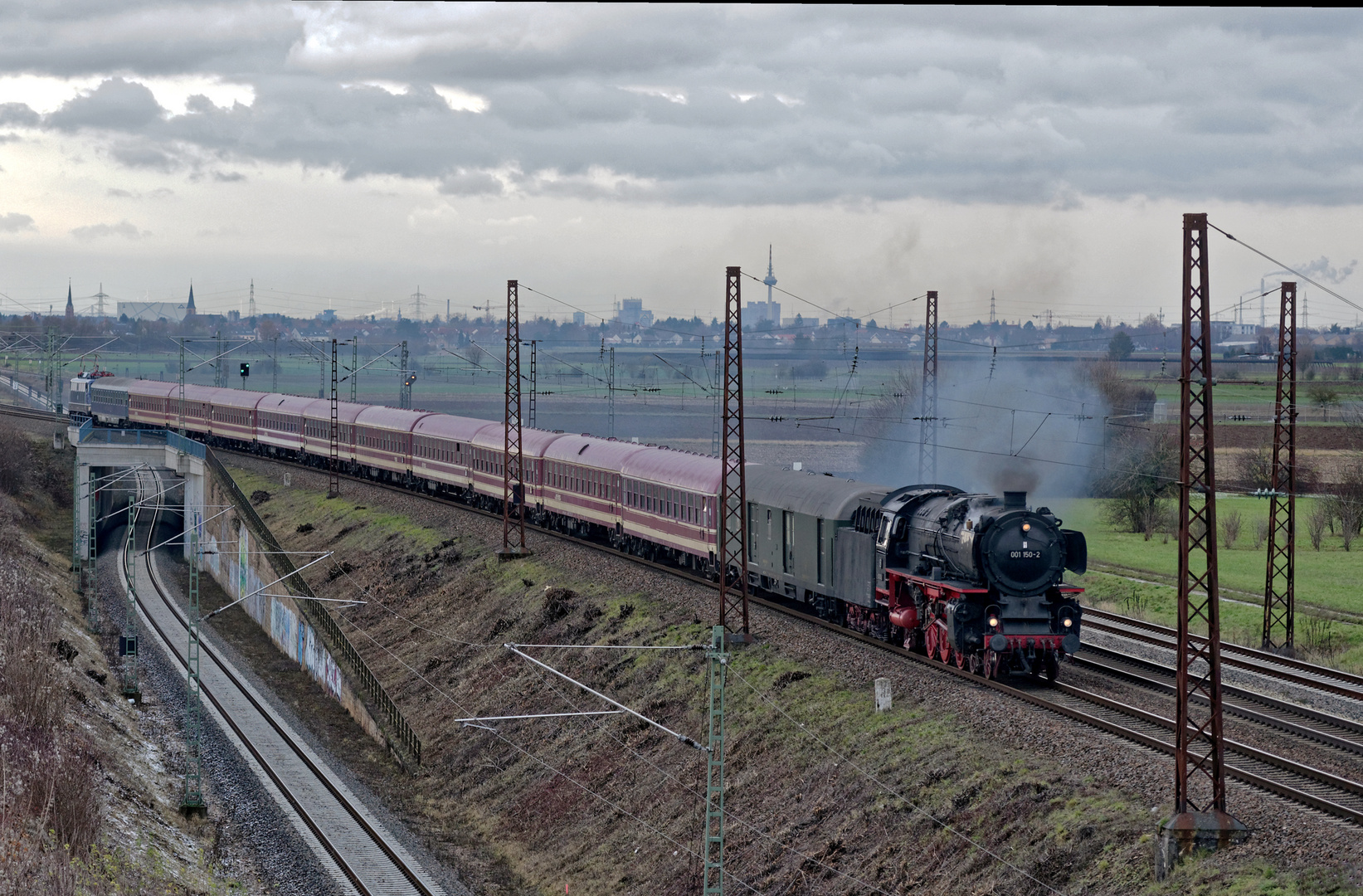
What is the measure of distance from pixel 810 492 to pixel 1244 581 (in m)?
22.8

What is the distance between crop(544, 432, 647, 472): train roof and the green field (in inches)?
711

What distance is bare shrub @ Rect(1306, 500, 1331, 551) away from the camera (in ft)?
194

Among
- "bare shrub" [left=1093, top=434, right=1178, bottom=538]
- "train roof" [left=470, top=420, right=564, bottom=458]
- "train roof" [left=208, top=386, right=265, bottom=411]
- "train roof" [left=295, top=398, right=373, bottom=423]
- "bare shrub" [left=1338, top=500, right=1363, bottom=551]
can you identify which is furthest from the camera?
"train roof" [left=208, top=386, right=265, bottom=411]

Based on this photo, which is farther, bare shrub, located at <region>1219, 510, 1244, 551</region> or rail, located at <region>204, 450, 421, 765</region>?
bare shrub, located at <region>1219, 510, 1244, 551</region>

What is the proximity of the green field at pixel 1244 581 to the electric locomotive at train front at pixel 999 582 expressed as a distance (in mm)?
11408

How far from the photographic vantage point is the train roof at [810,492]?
35.2 meters

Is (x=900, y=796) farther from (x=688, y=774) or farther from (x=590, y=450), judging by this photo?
(x=590, y=450)

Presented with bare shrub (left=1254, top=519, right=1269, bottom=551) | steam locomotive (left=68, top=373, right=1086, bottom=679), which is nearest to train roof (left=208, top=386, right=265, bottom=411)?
steam locomotive (left=68, top=373, right=1086, bottom=679)

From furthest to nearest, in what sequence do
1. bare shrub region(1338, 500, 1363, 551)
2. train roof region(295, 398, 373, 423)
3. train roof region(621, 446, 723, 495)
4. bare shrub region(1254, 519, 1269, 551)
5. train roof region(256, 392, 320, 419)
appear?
train roof region(256, 392, 320, 419), train roof region(295, 398, 373, 423), bare shrub region(1254, 519, 1269, 551), bare shrub region(1338, 500, 1363, 551), train roof region(621, 446, 723, 495)

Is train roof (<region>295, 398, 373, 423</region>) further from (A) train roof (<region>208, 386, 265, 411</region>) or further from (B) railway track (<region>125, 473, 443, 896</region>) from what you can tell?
(B) railway track (<region>125, 473, 443, 896</region>)

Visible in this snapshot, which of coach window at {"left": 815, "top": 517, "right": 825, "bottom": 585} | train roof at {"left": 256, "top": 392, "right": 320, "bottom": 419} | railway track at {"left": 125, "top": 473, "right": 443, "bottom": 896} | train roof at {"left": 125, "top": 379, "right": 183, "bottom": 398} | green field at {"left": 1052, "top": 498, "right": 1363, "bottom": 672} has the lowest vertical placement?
railway track at {"left": 125, "top": 473, "right": 443, "bottom": 896}

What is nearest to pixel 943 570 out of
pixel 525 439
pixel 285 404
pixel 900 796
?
pixel 900 796

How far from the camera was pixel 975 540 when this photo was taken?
27.9 meters

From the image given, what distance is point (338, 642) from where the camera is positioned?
5059 cm
